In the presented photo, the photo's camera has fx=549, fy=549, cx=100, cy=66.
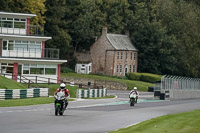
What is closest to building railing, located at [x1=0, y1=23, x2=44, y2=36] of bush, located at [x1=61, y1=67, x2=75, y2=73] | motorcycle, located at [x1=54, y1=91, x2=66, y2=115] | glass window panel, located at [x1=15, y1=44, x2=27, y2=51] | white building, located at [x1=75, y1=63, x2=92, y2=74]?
glass window panel, located at [x1=15, y1=44, x2=27, y2=51]

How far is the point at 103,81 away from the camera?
87375 mm

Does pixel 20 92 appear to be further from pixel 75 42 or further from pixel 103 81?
pixel 75 42

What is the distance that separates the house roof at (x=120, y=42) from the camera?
9800 cm

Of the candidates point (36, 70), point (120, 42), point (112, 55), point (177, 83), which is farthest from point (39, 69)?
point (120, 42)

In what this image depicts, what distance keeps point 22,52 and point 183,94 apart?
785 inches

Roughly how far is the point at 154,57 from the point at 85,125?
7869 centimetres

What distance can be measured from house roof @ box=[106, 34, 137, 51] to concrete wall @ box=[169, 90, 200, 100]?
2784 cm

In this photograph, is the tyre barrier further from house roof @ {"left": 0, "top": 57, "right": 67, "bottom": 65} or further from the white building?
the white building

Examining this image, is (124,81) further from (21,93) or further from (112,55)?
(21,93)

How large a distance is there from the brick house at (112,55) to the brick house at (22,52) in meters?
31.1

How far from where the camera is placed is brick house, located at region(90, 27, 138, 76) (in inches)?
3844

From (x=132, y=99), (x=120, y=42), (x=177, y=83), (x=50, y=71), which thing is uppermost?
(x=120, y=42)

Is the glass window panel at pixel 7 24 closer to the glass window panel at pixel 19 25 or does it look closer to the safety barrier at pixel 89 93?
the glass window panel at pixel 19 25

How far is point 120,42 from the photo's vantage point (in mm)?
99812
